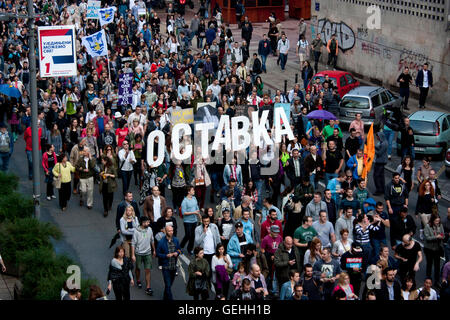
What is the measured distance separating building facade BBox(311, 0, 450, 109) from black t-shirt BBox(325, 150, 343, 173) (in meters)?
11.4

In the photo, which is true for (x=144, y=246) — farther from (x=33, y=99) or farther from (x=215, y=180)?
(x=215, y=180)

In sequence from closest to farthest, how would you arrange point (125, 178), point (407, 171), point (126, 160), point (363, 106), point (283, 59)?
point (407, 171), point (126, 160), point (125, 178), point (363, 106), point (283, 59)

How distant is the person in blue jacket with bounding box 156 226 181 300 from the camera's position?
50.4ft

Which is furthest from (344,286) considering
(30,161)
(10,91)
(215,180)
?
(10,91)

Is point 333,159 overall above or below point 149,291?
above

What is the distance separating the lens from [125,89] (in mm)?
25594

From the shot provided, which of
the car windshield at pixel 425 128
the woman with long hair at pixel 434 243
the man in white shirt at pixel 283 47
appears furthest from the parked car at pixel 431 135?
the man in white shirt at pixel 283 47

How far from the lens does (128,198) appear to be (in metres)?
17.1

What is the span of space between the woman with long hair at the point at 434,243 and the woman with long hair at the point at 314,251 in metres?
2.61

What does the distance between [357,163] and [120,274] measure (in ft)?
25.1

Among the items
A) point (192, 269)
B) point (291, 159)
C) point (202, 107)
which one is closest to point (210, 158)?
point (291, 159)

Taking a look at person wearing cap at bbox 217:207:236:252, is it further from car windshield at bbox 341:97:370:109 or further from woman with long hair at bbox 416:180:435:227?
car windshield at bbox 341:97:370:109

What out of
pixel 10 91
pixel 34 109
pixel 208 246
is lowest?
pixel 208 246

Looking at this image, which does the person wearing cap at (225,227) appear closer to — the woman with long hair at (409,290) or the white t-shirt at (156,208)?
the white t-shirt at (156,208)
